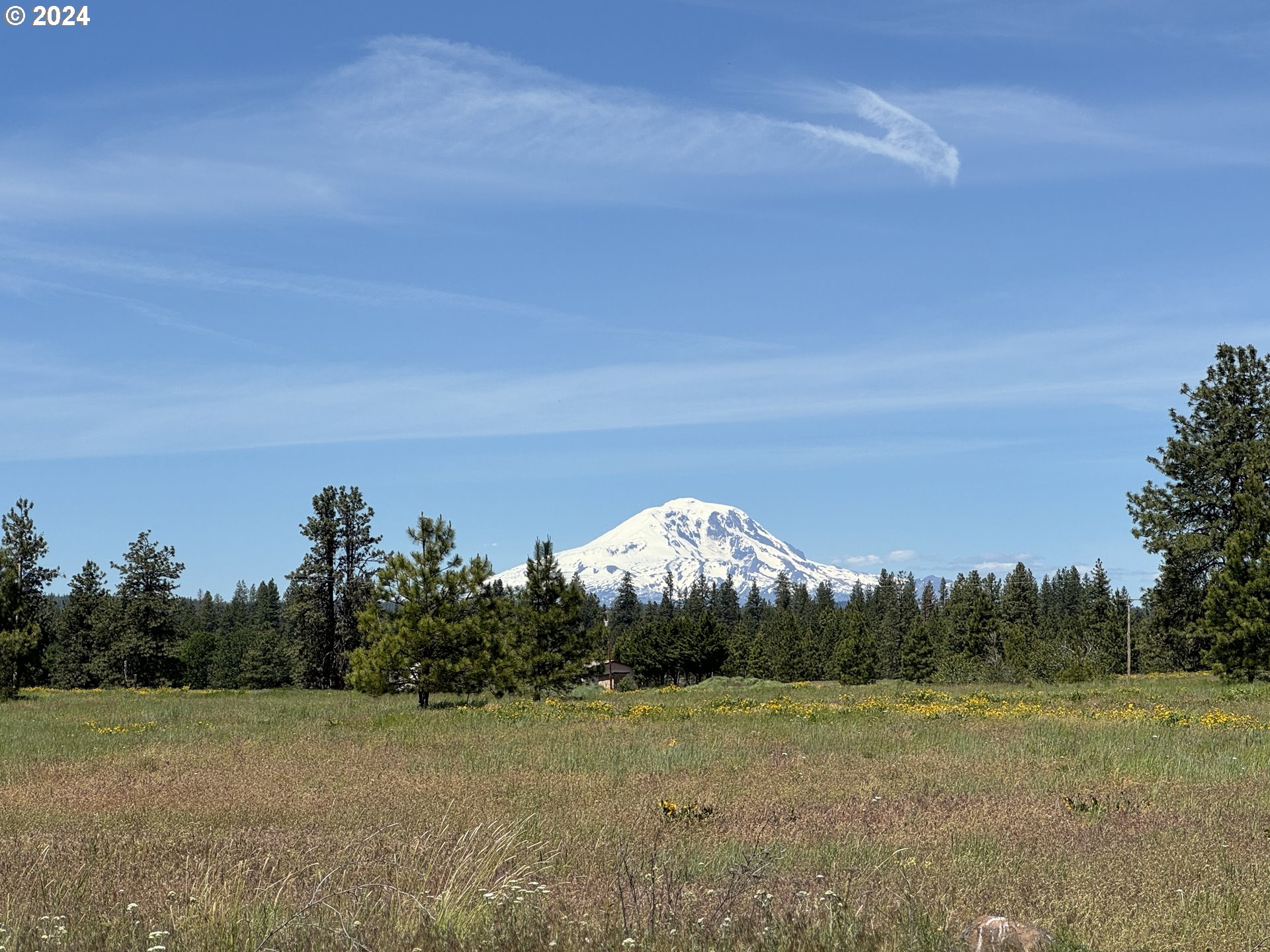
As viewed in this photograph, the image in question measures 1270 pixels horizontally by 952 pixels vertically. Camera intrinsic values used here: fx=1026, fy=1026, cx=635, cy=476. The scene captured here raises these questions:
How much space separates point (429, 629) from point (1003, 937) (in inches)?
1009

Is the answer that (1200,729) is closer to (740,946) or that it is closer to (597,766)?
(597,766)

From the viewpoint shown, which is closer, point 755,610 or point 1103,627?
point 1103,627

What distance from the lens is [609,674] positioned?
92688 millimetres

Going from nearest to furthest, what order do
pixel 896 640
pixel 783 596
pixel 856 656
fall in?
1. pixel 856 656
2. pixel 896 640
3. pixel 783 596

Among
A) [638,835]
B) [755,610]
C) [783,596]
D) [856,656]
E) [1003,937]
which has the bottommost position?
[856,656]

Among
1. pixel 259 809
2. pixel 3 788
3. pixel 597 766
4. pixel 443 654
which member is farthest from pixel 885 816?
pixel 443 654

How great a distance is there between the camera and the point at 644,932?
554cm

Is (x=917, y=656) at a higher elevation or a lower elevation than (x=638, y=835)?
lower

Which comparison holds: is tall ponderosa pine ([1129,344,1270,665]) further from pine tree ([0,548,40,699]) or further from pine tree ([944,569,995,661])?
pine tree ([0,548,40,699])

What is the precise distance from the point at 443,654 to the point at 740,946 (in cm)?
2613

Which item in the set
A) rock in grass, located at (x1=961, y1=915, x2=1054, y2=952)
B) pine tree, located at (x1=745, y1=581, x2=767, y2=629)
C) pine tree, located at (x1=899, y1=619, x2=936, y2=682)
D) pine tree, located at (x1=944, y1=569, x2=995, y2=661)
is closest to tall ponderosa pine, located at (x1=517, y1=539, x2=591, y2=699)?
rock in grass, located at (x1=961, y1=915, x2=1054, y2=952)

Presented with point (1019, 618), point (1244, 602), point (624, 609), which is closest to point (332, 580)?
point (1244, 602)

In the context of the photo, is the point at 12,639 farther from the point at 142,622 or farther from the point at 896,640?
the point at 896,640

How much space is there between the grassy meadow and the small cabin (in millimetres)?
20528
